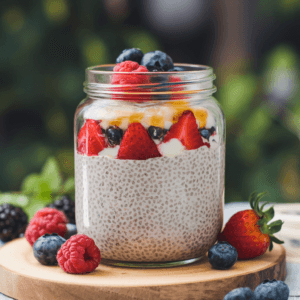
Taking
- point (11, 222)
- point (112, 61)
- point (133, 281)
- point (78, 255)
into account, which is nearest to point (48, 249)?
point (78, 255)

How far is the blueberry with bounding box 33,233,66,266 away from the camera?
907mm

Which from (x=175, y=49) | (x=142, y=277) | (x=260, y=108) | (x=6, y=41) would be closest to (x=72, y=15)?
(x=6, y=41)

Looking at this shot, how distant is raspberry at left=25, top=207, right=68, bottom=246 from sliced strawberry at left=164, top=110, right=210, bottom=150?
0.33 meters

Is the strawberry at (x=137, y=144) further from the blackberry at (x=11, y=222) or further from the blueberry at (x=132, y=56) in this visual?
the blackberry at (x=11, y=222)

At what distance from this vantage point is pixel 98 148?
89 centimetres

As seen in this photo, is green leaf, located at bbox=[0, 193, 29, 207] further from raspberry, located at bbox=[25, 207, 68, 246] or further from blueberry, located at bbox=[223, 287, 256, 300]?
blueberry, located at bbox=[223, 287, 256, 300]

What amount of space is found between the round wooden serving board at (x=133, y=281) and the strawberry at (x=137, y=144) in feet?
0.72

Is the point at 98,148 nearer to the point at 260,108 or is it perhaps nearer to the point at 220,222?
the point at 220,222

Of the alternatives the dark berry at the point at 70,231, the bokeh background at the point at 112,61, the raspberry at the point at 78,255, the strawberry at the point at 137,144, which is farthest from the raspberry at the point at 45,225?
the bokeh background at the point at 112,61

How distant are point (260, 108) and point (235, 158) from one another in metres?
0.22

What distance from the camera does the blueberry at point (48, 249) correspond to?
907 mm

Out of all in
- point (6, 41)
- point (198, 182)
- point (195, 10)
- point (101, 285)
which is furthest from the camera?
point (195, 10)

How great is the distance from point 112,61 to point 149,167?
3.48 ft

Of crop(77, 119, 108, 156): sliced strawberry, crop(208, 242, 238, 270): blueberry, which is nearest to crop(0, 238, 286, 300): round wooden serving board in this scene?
crop(208, 242, 238, 270): blueberry
